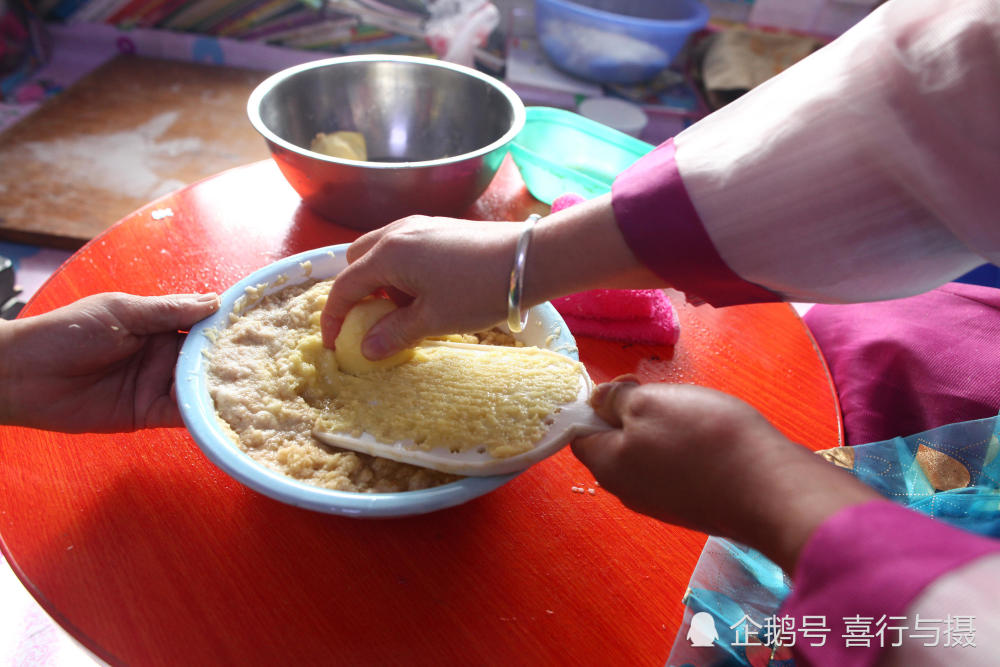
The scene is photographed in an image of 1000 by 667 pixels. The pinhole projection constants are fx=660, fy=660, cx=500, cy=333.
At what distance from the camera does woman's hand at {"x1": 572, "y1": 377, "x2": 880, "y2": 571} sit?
531mm

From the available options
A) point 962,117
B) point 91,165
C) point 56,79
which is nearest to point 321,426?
point 962,117

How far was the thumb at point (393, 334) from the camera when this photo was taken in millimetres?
795

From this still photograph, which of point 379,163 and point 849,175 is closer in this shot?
point 849,175

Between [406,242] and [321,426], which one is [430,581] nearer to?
[321,426]

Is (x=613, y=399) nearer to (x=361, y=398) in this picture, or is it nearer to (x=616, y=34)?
(x=361, y=398)

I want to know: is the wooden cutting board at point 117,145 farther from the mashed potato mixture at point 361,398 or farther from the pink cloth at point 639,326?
the pink cloth at point 639,326

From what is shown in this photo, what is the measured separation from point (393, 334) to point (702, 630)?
48 centimetres

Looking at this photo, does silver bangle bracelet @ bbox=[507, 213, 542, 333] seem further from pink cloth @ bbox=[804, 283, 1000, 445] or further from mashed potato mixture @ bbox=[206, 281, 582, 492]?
pink cloth @ bbox=[804, 283, 1000, 445]

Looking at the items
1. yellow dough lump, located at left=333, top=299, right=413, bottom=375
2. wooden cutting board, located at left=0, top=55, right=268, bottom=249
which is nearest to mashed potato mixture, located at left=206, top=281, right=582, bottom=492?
yellow dough lump, located at left=333, top=299, right=413, bottom=375

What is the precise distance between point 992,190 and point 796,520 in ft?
1.31

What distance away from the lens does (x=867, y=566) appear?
0.47 m

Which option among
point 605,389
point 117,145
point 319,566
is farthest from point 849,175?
point 117,145

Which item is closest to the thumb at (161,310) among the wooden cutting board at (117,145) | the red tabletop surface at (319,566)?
the red tabletop surface at (319,566)

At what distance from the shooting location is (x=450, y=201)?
47.1 inches
